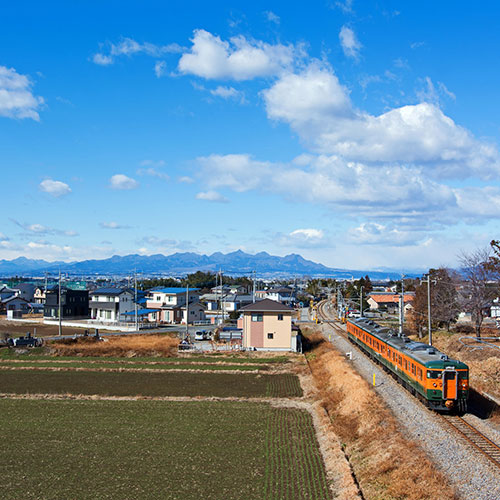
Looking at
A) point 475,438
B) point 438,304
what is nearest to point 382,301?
point 438,304

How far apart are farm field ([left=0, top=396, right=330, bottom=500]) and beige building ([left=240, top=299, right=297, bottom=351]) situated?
18.5 metres

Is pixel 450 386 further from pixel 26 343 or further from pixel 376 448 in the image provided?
pixel 26 343

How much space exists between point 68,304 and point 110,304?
894 centimetres

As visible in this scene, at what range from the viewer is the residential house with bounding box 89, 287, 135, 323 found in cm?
6919

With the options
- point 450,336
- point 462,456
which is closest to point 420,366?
point 462,456

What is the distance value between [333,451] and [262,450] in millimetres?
2419

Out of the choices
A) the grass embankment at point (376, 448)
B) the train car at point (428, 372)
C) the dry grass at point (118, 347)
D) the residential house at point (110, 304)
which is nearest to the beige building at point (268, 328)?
the dry grass at point (118, 347)

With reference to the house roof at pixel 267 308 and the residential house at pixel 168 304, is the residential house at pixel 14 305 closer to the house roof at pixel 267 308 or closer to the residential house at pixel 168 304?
the residential house at pixel 168 304

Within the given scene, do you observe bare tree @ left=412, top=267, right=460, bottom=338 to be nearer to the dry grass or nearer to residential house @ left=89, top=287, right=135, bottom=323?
the dry grass

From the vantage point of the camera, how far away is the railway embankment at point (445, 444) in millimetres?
13359

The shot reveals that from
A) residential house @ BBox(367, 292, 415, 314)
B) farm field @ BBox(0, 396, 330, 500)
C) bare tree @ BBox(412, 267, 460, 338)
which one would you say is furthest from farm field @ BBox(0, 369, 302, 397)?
residential house @ BBox(367, 292, 415, 314)

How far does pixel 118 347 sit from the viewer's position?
4319 centimetres

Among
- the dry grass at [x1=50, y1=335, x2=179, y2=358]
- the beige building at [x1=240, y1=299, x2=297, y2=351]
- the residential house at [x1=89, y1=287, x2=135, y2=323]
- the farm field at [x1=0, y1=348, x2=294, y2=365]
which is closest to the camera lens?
the farm field at [x1=0, y1=348, x2=294, y2=365]

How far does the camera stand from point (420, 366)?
21875mm
